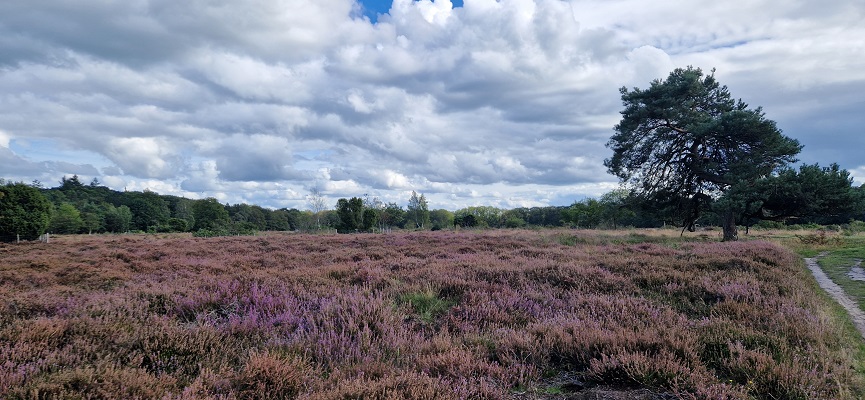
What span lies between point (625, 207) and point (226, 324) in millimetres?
30000

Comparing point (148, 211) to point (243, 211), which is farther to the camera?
point (243, 211)

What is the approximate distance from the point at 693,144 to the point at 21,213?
49.6 metres

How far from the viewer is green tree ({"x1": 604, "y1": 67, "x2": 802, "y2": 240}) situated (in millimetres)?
22516

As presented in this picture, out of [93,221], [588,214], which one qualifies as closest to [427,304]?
[588,214]

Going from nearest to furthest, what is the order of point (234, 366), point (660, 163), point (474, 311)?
point (234, 366)
point (474, 311)
point (660, 163)

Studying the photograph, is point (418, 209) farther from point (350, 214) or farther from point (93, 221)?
point (93, 221)

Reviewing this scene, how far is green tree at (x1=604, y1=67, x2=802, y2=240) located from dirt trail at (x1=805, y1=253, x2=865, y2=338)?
10427 mm

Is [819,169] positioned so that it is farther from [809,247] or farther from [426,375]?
[426,375]

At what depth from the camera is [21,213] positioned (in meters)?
32.7

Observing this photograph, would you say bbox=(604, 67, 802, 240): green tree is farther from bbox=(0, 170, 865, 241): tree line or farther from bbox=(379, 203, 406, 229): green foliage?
bbox=(379, 203, 406, 229): green foliage

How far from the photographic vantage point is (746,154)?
2362 centimetres

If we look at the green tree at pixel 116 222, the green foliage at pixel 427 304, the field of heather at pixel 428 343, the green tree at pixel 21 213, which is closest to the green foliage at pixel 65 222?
the green tree at pixel 116 222

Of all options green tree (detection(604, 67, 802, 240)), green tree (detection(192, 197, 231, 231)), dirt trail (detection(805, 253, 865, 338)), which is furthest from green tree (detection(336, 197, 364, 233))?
dirt trail (detection(805, 253, 865, 338))

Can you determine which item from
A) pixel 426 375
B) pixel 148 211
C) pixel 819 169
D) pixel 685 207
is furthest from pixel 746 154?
pixel 148 211
